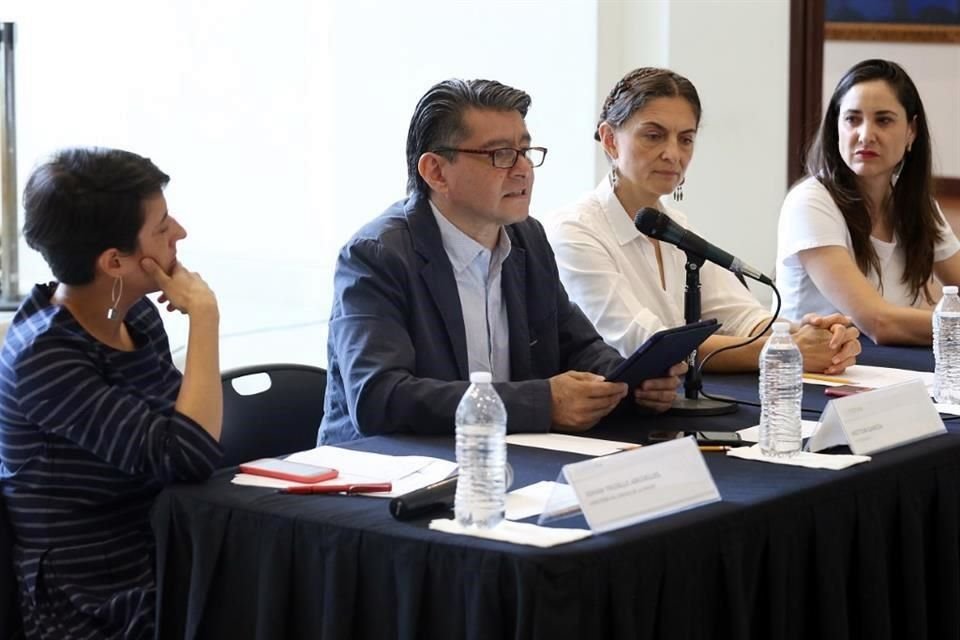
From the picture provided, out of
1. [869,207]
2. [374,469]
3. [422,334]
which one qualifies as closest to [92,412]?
[374,469]

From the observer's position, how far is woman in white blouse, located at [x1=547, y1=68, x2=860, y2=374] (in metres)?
2.96

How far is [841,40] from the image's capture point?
623cm

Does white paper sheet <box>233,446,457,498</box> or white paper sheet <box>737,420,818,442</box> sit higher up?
white paper sheet <box>737,420,818,442</box>

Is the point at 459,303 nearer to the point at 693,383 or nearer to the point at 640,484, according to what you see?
the point at 693,383

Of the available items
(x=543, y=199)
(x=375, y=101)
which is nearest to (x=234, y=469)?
(x=543, y=199)

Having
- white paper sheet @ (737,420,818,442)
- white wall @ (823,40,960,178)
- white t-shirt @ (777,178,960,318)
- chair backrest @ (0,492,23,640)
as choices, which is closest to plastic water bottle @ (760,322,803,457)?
white paper sheet @ (737,420,818,442)

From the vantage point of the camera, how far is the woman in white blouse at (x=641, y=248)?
2.96m

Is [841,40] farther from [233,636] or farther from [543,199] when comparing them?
[233,636]

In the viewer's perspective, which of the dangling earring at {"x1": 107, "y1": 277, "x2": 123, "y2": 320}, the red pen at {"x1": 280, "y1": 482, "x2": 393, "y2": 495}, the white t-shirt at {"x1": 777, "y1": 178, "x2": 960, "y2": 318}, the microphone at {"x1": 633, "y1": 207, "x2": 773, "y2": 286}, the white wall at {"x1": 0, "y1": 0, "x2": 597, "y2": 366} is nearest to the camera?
the red pen at {"x1": 280, "y1": 482, "x2": 393, "y2": 495}

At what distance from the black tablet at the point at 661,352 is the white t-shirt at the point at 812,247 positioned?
1.16m

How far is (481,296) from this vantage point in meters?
2.63

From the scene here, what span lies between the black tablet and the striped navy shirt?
2.38 feet

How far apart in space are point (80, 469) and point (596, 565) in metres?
0.78

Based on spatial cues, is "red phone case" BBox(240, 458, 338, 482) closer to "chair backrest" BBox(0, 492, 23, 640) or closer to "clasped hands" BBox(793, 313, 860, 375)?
"chair backrest" BBox(0, 492, 23, 640)
